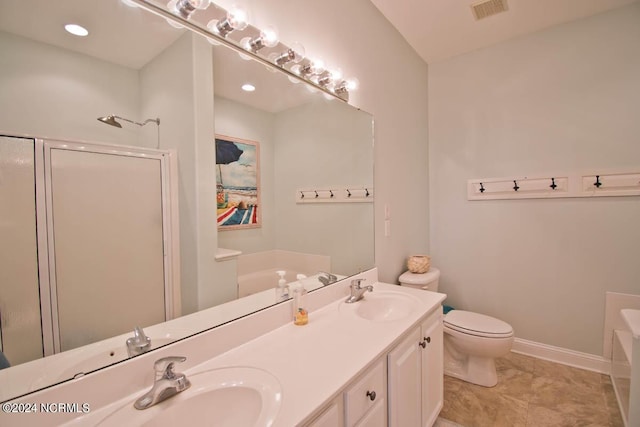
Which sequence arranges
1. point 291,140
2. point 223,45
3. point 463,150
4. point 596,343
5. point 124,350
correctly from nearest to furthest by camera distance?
point 124,350, point 223,45, point 291,140, point 596,343, point 463,150

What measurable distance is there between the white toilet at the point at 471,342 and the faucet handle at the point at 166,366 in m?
1.75

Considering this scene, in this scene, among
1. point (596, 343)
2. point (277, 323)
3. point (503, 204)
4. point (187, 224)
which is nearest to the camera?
point (187, 224)

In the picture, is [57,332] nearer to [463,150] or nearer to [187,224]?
[187,224]

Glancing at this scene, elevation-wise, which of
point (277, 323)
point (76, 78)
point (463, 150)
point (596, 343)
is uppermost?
point (463, 150)

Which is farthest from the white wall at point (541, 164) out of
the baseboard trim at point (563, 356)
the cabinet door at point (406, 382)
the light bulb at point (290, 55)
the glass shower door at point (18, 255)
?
the glass shower door at point (18, 255)

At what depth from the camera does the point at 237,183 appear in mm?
1147

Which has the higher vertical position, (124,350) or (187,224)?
(187,224)

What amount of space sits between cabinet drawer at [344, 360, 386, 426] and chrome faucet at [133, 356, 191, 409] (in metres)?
0.49

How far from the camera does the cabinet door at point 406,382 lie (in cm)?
112

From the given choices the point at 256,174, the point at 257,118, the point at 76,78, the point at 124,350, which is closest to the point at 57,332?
the point at 124,350

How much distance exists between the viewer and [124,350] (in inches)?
31.7

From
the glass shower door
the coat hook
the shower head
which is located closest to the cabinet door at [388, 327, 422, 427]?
the glass shower door

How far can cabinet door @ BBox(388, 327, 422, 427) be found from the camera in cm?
112

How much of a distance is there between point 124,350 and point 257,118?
0.97 metres
